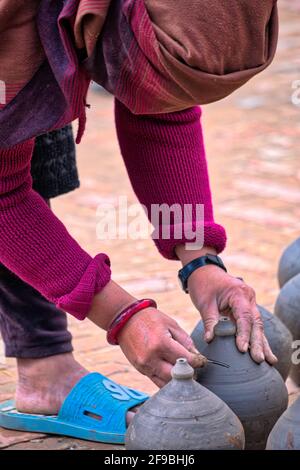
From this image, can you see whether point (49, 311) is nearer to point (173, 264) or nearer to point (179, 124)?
point (179, 124)

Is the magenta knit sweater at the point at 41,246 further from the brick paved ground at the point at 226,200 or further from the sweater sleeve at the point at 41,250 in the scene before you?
the brick paved ground at the point at 226,200

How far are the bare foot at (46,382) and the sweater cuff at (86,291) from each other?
1.63 ft

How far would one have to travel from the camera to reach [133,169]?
2732mm

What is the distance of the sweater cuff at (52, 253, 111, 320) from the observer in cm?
234

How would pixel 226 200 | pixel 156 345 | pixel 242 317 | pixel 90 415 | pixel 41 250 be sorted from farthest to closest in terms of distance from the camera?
pixel 226 200 → pixel 90 415 → pixel 242 317 → pixel 41 250 → pixel 156 345

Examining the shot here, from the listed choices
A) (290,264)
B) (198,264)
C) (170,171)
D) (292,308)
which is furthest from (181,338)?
(290,264)

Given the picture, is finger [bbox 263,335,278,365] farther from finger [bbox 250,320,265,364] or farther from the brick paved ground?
the brick paved ground

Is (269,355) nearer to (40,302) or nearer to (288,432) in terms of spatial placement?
(288,432)

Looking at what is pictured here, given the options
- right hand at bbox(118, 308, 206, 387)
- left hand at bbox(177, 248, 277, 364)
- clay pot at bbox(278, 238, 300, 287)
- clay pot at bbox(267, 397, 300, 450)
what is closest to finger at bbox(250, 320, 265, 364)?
left hand at bbox(177, 248, 277, 364)

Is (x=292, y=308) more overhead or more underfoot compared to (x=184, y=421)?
more underfoot

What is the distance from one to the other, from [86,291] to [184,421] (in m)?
0.38

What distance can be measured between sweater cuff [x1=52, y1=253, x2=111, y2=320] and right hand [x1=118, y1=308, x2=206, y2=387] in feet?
0.34

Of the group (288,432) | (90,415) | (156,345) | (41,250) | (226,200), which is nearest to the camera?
(288,432)

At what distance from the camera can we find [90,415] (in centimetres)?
276
